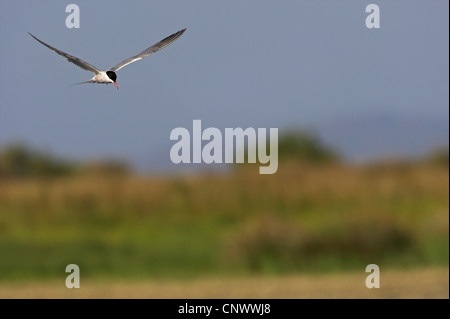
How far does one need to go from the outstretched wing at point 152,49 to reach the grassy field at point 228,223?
460 inches

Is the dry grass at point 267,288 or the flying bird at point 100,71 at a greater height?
the dry grass at point 267,288

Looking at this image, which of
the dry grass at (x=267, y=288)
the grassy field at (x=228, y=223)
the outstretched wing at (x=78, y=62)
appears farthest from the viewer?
the grassy field at (x=228, y=223)

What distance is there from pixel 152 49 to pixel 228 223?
1551 cm

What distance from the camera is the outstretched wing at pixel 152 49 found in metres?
6.57

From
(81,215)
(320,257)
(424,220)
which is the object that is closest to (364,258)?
(320,257)

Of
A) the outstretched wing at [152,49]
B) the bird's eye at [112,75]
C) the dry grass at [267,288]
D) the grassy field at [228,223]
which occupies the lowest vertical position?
the bird's eye at [112,75]

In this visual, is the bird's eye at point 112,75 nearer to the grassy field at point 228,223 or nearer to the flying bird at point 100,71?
the flying bird at point 100,71

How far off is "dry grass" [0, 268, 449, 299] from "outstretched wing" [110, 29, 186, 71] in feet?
28.1

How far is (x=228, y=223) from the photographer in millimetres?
22078

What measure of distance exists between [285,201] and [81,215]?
12.6ft

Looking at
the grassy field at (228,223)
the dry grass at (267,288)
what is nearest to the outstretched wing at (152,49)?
the dry grass at (267,288)

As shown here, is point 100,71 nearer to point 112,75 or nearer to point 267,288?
point 112,75
